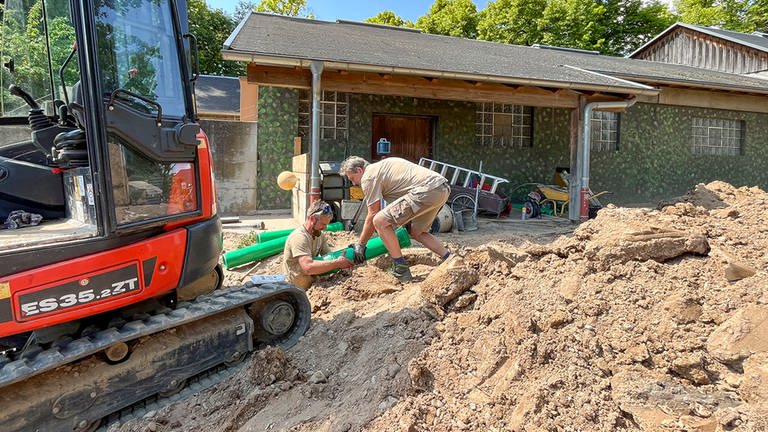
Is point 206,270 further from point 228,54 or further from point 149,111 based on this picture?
point 228,54

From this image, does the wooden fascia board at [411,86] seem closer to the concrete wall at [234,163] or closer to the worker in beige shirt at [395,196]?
the concrete wall at [234,163]

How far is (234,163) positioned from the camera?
10102mm

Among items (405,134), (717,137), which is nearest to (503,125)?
(405,134)

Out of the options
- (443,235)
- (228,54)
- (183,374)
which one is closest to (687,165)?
(443,235)

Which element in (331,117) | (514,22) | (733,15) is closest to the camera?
(331,117)

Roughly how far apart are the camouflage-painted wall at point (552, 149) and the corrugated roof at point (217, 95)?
2.80 m

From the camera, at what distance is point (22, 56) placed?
11.5 feet

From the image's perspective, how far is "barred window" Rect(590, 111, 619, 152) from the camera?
41.6ft

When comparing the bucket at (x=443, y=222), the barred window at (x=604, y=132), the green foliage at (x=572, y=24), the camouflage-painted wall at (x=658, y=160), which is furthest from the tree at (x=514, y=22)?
the bucket at (x=443, y=222)

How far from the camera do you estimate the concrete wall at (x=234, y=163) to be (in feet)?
32.8

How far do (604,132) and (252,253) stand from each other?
10.4 m

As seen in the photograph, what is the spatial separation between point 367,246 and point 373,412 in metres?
2.62

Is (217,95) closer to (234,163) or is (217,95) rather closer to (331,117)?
(234,163)

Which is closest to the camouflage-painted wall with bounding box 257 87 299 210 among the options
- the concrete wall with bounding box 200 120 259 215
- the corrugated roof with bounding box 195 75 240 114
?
the concrete wall with bounding box 200 120 259 215
